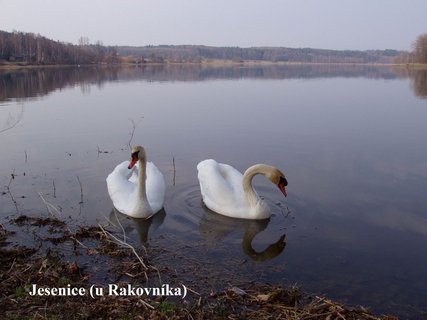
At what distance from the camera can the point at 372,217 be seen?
27.7 feet

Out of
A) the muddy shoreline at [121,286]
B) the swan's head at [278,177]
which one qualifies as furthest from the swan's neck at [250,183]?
the muddy shoreline at [121,286]

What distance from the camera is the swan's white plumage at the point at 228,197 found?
8219mm

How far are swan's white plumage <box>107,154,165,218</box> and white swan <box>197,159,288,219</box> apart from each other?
34.2 inches

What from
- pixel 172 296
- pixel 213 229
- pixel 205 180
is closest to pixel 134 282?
pixel 172 296

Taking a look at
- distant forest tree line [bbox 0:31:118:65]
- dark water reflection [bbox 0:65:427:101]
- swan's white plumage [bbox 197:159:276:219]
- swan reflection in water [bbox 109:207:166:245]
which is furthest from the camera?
distant forest tree line [bbox 0:31:118:65]

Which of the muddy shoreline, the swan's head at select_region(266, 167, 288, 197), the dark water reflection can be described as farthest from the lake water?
the dark water reflection

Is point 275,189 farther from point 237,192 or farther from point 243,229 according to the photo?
point 243,229

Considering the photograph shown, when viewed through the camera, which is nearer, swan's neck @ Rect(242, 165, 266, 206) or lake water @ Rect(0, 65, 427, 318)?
lake water @ Rect(0, 65, 427, 318)

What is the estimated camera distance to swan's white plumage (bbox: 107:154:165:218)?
821 cm

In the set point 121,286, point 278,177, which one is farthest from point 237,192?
point 121,286

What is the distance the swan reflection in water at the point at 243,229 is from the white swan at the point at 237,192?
0.34ft

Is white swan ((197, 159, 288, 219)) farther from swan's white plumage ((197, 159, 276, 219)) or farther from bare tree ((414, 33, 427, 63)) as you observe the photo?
bare tree ((414, 33, 427, 63))

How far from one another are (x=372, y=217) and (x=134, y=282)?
467 centimetres

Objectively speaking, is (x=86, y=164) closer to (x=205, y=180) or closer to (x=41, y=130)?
(x=205, y=180)
